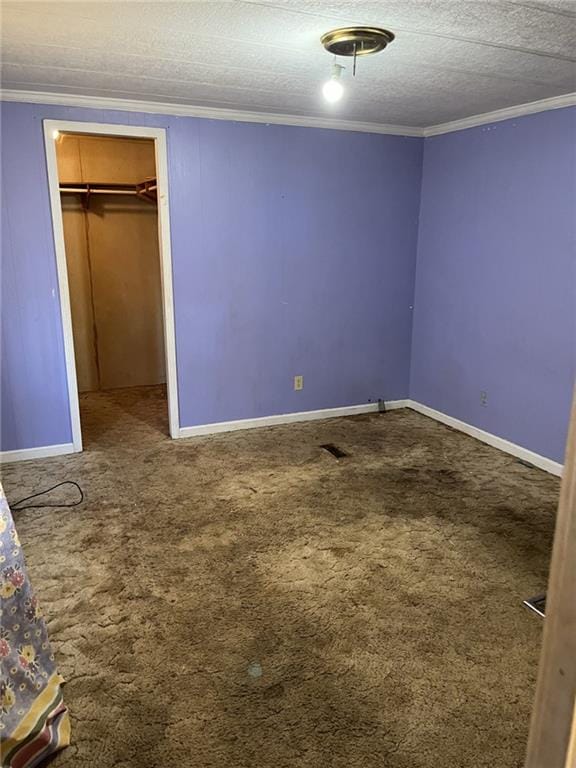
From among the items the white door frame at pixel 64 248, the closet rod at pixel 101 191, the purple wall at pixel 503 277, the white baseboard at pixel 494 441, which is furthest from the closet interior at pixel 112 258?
the white baseboard at pixel 494 441

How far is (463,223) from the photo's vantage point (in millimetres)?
4184

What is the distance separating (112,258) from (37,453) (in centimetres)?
220

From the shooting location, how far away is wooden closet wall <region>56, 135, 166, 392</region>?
16.5ft

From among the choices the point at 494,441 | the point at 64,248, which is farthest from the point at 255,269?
the point at 494,441

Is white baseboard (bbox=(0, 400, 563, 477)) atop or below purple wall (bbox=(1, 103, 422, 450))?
below

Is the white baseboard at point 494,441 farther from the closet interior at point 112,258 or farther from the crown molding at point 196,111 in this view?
the closet interior at point 112,258

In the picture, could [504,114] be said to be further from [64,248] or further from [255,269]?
[64,248]

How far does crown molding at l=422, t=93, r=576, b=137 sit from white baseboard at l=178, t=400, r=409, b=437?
7.42ft

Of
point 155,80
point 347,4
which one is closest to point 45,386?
point 155,80

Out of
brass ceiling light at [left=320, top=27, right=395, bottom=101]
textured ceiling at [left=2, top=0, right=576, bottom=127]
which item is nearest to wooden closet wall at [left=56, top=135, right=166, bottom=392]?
textured ceiling at [left=2, top=0, right=576, bottom=127]

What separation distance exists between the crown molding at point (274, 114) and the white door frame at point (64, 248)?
121 millimetres

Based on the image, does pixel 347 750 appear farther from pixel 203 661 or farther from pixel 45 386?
pixel 45 386

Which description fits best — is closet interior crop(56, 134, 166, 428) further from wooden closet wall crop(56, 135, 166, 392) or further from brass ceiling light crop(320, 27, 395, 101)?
A: brass ceiling light crop(320, 27, 395, 101)

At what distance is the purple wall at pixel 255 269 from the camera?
11.8 ft
